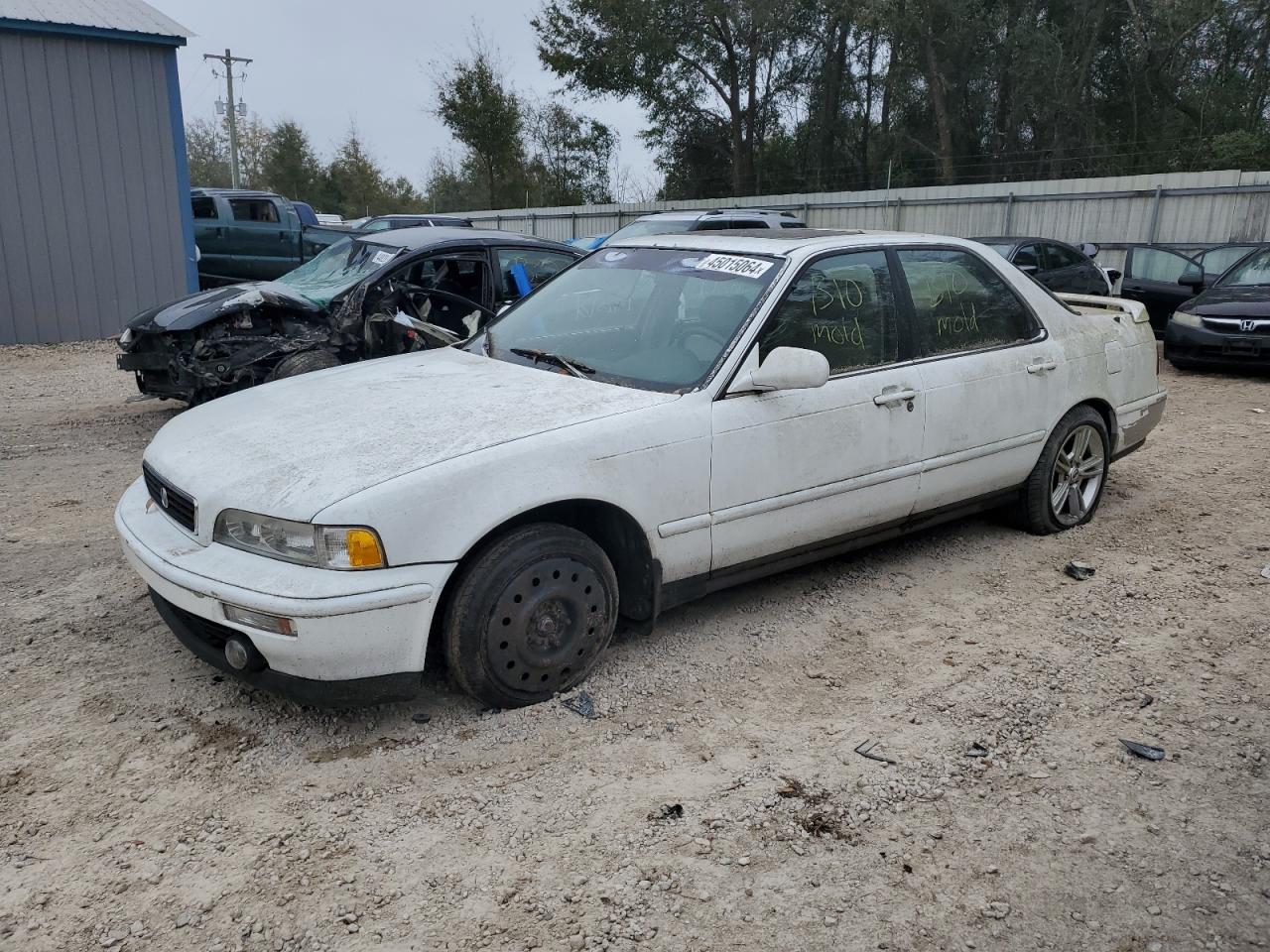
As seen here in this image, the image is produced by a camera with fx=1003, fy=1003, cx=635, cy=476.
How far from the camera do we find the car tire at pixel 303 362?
7.35 m

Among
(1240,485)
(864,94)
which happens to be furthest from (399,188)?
(1240,485)

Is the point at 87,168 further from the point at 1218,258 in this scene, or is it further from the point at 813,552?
the point at 1218,258

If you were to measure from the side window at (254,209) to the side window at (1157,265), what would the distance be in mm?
13145

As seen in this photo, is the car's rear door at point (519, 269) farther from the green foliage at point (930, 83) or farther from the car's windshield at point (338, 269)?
the green foliage at point (930, 83)

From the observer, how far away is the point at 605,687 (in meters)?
3.77

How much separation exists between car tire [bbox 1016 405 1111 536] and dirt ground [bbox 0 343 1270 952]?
528mm

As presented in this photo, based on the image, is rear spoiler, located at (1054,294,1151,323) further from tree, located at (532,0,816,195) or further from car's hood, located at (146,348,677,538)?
tree, located at (532,0,816,195)

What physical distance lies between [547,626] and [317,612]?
823 millimetres

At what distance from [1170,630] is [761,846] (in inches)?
96.8

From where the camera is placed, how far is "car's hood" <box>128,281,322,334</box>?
24.6 ft

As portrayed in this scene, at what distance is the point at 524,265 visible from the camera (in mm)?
8164

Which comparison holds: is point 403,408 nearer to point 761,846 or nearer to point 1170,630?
point 761,846

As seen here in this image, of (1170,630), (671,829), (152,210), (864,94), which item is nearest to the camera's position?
(671,829)

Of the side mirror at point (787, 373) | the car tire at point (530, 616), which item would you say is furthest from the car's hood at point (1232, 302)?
the car tire at point (530, 616)
